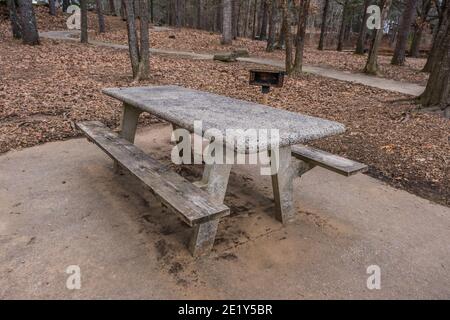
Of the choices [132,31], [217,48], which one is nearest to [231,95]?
[132,31]

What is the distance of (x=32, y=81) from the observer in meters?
7.03

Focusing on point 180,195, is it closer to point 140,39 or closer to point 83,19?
point 140,39

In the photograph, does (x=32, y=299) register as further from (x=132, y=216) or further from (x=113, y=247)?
(x=132, y=216)

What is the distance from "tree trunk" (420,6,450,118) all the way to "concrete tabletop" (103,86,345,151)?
4274mm

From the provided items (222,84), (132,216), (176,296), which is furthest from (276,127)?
(222,84)

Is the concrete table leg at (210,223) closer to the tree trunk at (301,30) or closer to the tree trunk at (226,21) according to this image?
the tree trunk at (301,30)

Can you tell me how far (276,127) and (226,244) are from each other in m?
0.95

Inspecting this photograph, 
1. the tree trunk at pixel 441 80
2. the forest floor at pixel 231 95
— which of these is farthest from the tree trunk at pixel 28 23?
the tree trunk at pixel 441 80

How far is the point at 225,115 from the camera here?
104 inches

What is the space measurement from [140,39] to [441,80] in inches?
239

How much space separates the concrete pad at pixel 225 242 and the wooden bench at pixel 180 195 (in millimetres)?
173

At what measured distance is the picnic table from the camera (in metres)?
2.20

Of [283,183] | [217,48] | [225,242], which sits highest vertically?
[217,48]

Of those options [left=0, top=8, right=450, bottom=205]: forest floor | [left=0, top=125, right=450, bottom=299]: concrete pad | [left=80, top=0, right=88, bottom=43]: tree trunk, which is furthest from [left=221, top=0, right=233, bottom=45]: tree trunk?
[left=0, top=125, right=450, bottom=299]: concrete pad
